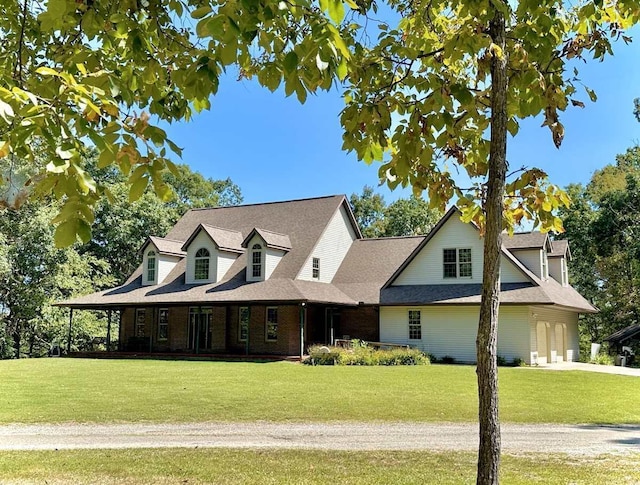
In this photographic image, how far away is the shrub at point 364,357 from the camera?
79.5ft

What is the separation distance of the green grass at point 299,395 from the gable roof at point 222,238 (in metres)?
11.1

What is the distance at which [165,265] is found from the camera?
111ft

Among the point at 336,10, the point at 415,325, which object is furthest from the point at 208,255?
the point at 336,10

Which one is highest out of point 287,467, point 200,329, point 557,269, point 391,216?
point 391,216

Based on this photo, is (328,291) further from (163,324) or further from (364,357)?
(163,324)

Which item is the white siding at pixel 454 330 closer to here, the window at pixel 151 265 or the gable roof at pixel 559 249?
the gable roof at pixel 559 249

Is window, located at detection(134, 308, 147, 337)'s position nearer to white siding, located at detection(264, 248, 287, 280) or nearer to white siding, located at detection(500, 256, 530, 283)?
white siding, located at detection(264, 248, 287, 280)

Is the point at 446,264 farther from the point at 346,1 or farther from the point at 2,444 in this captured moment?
the point at 346,1

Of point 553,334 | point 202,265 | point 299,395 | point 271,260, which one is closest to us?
point 299,395

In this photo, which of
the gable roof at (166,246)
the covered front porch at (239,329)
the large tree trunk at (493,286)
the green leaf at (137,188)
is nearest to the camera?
the green leaf at (137,188)

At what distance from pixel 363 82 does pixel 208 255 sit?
28193 millimetres

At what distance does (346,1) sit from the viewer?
274 centimetres

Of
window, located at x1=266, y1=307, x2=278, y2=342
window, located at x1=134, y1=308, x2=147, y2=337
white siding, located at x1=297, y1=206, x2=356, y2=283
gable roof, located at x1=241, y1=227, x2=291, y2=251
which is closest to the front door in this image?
window, located at x1=134, y1=308, x2=147, y2=337

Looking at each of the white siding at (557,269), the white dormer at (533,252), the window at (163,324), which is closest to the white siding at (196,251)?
the window at (163,324)
